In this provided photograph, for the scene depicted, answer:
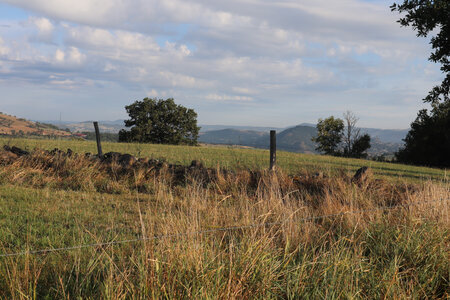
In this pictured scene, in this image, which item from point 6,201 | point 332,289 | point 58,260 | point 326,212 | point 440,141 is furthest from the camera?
point 440,141

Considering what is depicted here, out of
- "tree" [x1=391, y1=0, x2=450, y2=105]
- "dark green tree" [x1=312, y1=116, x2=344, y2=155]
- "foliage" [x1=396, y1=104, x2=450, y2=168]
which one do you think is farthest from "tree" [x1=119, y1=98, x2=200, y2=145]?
"tree" [x1=391, y1=0, x2=450, y2=105]

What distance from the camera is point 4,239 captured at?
551cm

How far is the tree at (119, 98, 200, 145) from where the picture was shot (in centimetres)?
5953

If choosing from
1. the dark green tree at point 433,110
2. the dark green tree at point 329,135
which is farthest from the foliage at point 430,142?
the dark green tree at point 329,135

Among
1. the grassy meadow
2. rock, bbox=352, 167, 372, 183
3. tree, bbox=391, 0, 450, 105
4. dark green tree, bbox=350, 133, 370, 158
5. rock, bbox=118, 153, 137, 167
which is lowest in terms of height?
the grassy meadow

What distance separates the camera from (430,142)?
45.9 m

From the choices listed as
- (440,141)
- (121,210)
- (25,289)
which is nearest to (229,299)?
(25,289)

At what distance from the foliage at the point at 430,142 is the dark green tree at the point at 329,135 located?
1935cm

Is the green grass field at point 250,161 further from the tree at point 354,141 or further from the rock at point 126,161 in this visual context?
the tree at point 354,141

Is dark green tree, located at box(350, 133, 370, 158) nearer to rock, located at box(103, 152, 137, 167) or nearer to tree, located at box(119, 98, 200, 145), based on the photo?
tree, located at box(119, 98, 200, 145)

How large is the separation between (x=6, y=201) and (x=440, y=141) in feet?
158

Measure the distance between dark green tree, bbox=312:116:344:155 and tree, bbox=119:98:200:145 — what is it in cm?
2413

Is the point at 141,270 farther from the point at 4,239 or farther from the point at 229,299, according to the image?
the point at 4,239

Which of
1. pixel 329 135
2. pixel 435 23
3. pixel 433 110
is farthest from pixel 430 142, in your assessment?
pixel 435 23
